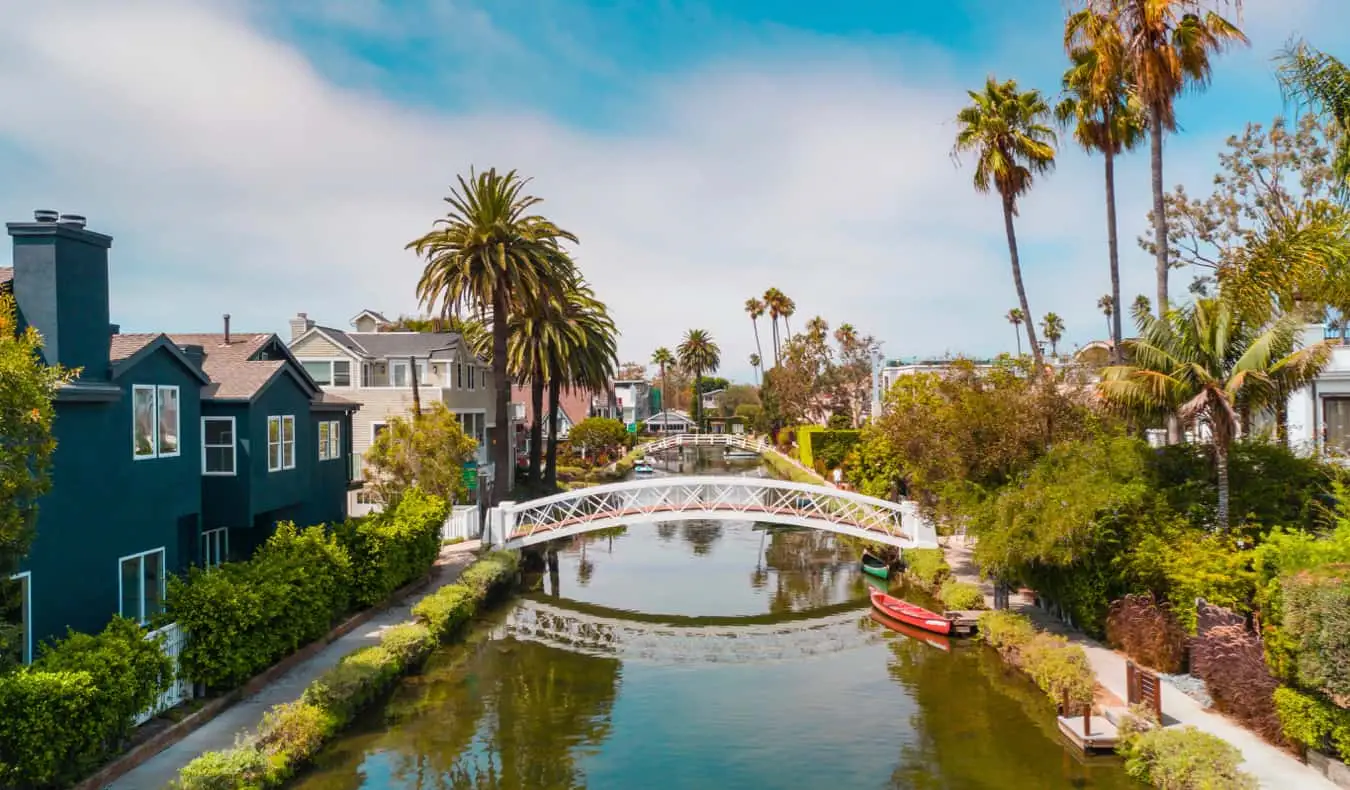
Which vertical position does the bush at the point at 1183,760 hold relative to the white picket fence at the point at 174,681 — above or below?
below

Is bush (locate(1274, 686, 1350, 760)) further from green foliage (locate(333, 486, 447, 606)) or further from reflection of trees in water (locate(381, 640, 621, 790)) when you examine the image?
green foliage (locate(333, 486, 447, 606))

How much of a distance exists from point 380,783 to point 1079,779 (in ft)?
40.4

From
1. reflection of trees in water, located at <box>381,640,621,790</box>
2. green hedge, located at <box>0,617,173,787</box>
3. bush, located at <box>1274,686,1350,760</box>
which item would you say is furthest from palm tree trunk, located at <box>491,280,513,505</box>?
bush, located at <box>1274,686,1350,760</box>

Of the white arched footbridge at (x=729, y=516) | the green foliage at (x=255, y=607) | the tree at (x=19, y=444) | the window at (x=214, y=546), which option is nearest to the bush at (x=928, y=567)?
the white arched footbridge at (x=729, y=516)

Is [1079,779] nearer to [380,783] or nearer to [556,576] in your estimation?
[380,783]

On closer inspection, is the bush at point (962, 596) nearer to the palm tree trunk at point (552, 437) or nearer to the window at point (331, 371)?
the palm tree trunk at point (552, 437)

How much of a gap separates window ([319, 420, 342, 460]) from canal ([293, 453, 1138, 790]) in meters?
7.89

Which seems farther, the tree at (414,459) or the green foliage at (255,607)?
the tree at (414,459)

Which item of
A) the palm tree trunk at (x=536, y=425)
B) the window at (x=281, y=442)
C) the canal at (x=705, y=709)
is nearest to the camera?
the canal at (x=705, y=709)

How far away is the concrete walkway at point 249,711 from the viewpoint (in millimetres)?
15617

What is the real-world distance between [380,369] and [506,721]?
3273cm

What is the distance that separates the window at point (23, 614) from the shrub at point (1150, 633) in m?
22.1

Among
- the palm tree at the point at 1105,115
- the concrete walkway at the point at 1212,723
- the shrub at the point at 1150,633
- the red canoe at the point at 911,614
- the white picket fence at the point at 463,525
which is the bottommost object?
the red canoe at the point at 911,614

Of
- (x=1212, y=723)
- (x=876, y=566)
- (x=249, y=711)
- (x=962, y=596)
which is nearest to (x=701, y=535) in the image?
(x=876, y=566)
